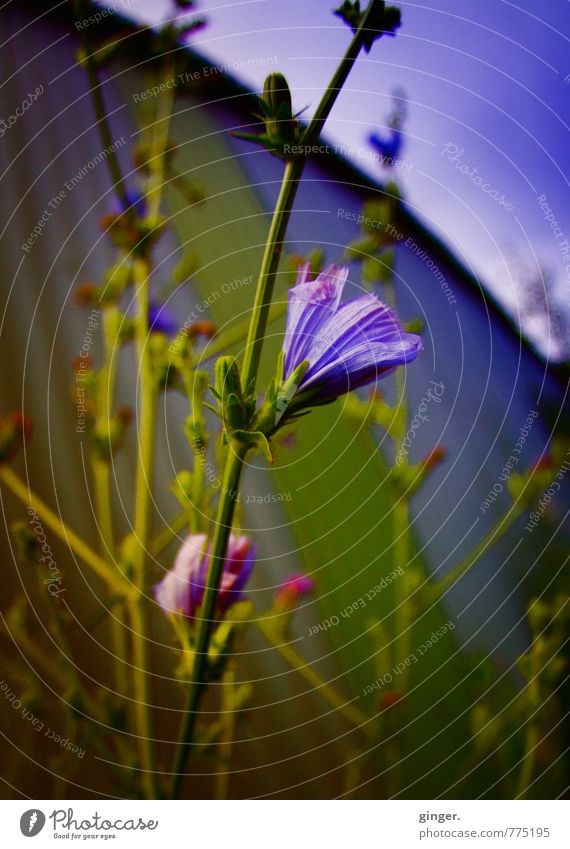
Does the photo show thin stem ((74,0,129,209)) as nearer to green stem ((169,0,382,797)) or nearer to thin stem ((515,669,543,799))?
green stem ((169,0,382,797))

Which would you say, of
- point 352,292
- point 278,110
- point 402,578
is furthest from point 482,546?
point 278,110

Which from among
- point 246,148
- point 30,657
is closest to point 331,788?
point 30,657

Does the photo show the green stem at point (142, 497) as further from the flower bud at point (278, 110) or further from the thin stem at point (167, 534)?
the flower bud at point (278, 110)

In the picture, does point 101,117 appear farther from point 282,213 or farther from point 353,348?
point 353,348

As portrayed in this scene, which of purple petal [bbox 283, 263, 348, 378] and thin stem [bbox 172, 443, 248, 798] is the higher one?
purple petal [bbox 283, 263, 348, 378]

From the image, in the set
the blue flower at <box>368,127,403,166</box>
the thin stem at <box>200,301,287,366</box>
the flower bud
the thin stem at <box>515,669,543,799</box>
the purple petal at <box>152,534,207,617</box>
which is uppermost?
the blue flower at <box>368,127,403,166</box>

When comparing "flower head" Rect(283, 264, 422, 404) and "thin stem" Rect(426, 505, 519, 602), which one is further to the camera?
"thin stem" Rect(426, 505, 519, 602)

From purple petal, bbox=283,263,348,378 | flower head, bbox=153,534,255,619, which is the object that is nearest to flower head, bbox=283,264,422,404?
purple petal, bbox=283,263,348,378
